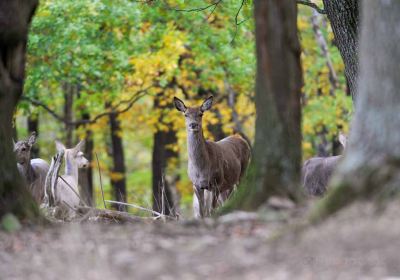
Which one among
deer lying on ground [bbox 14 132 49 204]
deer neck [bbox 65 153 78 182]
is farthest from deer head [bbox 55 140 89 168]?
deer lying on ground [bbox 14 132 49 204]

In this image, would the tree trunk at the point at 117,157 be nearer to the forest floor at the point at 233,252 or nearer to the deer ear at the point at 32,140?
the deer ear at the point at 32,140

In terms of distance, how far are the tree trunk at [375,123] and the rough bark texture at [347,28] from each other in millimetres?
3762

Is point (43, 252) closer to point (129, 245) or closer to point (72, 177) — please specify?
point (129, 245)

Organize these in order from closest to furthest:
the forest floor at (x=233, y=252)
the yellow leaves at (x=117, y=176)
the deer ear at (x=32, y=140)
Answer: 1. the forest floor at (x=233, y=252)
2. the deer ear at (x=32, y=140)
3. the yellow leaves at (x=117, y=176)

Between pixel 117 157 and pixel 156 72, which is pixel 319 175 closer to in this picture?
pixel 156 72

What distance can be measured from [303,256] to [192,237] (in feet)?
3.73

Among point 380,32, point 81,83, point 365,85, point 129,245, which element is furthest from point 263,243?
point 81,83

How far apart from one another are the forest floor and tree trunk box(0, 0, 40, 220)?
1030 mm

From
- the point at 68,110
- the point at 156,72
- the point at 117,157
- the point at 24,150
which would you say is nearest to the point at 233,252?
the point at 24,150

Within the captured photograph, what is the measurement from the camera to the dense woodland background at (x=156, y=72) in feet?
65.8

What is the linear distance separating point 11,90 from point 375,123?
3.85 meters

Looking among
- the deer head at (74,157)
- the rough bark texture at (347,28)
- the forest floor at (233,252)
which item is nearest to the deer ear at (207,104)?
the deer head at (74,157)

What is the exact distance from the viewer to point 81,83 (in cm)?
2162

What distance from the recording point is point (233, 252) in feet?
21.0
